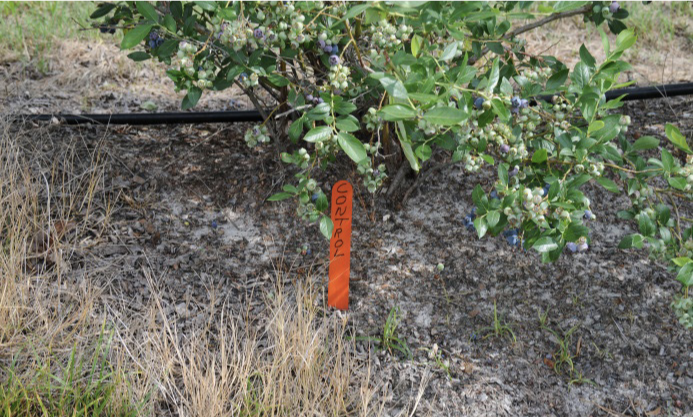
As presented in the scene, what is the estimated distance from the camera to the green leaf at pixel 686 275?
1.49m

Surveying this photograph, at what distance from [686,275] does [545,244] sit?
313 mm

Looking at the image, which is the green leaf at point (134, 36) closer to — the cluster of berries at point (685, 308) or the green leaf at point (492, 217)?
the green leaf at point (492, 217)

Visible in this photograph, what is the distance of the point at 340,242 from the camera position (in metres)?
1.97

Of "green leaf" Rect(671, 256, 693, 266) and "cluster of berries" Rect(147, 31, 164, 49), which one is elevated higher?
"cluster of berries" Rect(147, 31, 164, 49)

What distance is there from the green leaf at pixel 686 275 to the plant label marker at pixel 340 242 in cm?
86

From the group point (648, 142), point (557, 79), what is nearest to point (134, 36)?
point (557, 79)

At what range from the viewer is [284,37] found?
1698mm

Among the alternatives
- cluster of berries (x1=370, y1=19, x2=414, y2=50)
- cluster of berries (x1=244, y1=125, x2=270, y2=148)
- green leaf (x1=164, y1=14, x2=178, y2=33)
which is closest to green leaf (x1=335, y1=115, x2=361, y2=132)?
cluster of berries (x1=370, y1=19, x2=414, y2=50)

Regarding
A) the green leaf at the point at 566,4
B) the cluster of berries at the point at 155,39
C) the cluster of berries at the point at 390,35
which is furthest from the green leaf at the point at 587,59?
the cluster of berries at the point at 155,39

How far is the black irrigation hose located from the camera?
8.55 ft

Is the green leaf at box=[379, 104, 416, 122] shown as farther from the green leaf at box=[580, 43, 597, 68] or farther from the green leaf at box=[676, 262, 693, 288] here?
the green leaf at box=[676, 262, 693, 288]

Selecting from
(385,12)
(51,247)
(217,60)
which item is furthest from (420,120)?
(51,247)

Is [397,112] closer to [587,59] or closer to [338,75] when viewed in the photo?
[338,75]

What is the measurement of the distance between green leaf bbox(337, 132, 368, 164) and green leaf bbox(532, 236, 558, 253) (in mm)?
432
